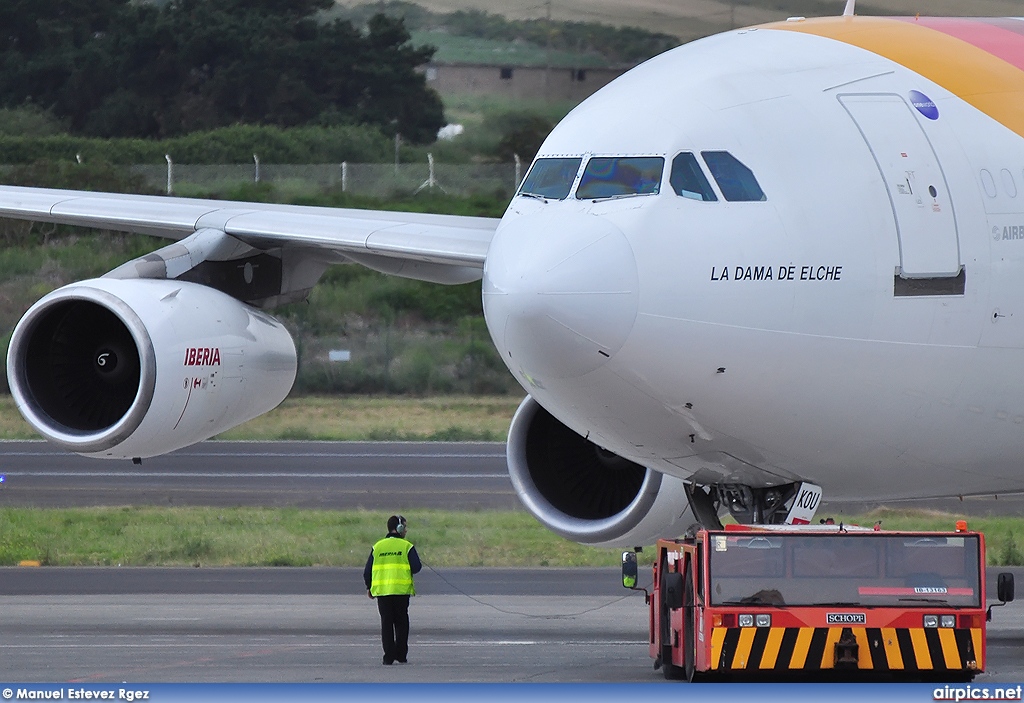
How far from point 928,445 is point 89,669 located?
630 centimetres

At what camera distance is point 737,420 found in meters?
10.1

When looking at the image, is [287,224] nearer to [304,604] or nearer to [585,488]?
Answer: [585,488]

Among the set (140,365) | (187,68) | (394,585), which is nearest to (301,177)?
(187,68)

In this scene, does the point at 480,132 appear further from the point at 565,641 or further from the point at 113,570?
the point at 565,641

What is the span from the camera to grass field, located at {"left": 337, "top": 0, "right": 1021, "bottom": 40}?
1767 centimetres

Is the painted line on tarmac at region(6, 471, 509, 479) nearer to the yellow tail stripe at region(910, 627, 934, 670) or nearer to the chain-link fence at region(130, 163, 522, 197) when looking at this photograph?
the chain-link fence at region(130, 163, 522, 197)

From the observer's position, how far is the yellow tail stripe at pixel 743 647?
1056 cm

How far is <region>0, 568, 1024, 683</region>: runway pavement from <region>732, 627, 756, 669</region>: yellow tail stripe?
5.14ft

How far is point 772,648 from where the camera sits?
416 inches

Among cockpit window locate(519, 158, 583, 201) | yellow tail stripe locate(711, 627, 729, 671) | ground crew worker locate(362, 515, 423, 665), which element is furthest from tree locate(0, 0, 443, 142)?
yellow tail stripe locate(711, 627, 729, 671)

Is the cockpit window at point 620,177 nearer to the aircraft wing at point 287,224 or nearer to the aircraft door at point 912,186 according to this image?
the aircraft door at point 912,186

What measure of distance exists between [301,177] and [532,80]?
1254cm

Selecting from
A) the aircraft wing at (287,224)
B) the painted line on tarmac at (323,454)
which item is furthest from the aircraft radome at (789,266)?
the painted line on tarmac at (323,454)

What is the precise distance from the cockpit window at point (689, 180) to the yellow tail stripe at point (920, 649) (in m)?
3.03
